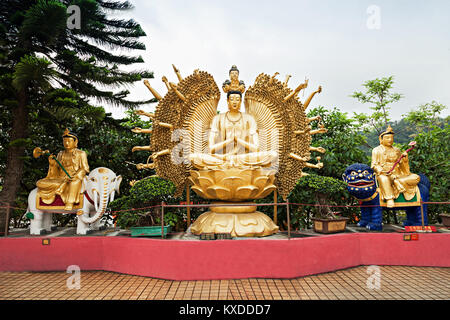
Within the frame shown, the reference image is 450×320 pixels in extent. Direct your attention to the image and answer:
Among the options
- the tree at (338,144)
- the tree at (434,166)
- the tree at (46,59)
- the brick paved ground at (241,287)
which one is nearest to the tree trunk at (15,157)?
the tree at (46,59)

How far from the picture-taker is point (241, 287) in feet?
13.3

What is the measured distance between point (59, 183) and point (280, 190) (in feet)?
14.7

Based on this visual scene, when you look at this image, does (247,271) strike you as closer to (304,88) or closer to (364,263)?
(364,263)

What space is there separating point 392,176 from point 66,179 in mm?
6506

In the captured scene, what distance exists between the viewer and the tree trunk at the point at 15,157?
220 inches

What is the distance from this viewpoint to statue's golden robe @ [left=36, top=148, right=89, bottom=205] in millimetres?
5270

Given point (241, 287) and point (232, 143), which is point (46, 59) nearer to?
point (232, 143)

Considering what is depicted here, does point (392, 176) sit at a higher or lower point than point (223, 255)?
higher

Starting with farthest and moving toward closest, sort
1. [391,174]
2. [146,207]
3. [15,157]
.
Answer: [15,157]
[391,174]
[146,207]

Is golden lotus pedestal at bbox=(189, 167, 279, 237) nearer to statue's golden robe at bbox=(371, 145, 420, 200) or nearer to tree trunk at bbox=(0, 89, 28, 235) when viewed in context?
statue's golden robe at bbox=(371, 145, 420, 200)

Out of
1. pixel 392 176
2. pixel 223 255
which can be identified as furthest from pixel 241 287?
pixel 392 176

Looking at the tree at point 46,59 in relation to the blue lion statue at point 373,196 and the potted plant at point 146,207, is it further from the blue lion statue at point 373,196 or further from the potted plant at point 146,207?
the blue lion statue at point 373,196

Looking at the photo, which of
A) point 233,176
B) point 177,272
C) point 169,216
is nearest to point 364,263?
point 233,176

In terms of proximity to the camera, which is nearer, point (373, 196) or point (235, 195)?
point (235, 195)
